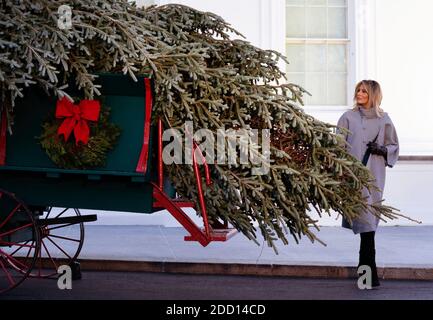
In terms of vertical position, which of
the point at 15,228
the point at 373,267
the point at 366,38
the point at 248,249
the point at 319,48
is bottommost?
the point at 248,249

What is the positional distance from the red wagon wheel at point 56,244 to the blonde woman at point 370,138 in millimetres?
2591

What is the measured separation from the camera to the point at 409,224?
1377 cm

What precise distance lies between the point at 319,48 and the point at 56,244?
21.1ft

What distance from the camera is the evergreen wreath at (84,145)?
6766mm

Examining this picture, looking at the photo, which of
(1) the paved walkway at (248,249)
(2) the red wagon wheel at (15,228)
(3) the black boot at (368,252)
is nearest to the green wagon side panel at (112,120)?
(2) the red wagon wheel at (15,228)

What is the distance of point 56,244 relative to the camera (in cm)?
912

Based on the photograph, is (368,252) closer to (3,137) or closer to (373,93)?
(373,93)

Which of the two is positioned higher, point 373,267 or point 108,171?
point 108,171

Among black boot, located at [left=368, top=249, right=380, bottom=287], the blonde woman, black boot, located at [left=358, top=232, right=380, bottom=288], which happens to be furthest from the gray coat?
black boot, located at [left=368, top=249, right=380, bottom=287]

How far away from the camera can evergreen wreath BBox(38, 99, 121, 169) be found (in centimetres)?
677

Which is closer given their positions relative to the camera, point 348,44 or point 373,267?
point 373,267

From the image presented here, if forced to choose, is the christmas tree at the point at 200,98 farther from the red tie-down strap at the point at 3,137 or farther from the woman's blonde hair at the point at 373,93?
the woman's blonde hair at the point at 373,93

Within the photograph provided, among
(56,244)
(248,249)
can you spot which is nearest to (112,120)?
(56,244)
